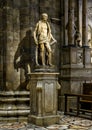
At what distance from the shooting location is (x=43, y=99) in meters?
8.66

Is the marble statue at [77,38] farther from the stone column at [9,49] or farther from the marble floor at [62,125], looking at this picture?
the marble floor at [62,125]

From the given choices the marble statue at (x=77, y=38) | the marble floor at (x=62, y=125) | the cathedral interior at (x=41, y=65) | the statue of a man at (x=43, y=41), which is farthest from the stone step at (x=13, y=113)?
the marble statue at (x=77, y=38)

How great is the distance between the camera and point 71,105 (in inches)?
454

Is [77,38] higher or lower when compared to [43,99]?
higher

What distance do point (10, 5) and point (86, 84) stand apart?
163 inches

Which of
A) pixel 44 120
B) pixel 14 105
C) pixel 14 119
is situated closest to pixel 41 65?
pixel 44 120

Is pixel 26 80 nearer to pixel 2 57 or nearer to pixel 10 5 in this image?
pixel 2 57

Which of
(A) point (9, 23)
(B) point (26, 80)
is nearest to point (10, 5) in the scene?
(A) point (9, 23)

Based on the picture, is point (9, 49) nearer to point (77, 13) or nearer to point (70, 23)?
point (70, 23)

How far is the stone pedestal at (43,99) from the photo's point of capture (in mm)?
8617

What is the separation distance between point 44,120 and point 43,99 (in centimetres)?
59

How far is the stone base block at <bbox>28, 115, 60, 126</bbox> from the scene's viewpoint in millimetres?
8531

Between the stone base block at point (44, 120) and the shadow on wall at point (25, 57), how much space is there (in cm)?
159

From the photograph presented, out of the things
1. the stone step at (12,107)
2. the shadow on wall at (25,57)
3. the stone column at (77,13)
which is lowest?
the stone step at (12,107)
